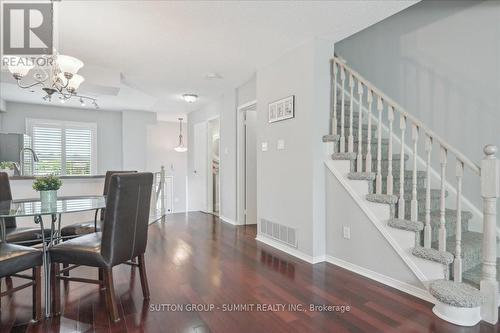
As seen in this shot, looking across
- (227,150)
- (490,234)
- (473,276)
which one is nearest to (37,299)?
(490,234)


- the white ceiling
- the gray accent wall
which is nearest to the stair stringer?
the gray accent wall

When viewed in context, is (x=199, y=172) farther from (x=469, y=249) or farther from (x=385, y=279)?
(x=469, y=249)

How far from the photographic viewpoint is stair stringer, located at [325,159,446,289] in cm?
220

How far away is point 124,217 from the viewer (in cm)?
199

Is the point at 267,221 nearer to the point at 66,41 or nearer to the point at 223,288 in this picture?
the point at 223,288

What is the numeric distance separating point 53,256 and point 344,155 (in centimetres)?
273

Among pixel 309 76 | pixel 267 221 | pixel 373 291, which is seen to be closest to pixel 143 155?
pixel 267 221

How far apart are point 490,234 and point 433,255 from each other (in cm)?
41

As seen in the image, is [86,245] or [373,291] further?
[373,291]

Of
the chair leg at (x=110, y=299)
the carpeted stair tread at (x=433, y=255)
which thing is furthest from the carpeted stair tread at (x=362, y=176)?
the chair leg at (x=110, y=299)

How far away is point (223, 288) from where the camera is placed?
2443 mm

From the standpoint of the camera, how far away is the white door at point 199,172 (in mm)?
6621

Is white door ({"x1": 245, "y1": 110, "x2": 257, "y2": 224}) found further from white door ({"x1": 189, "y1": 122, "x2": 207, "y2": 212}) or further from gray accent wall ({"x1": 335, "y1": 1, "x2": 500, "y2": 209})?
gray accent wall ({"x1": 335, "y1": 1, "x2": 500, "y2": 209})

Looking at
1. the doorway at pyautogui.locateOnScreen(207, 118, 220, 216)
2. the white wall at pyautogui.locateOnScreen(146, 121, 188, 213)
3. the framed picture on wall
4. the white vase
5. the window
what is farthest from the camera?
the white wall at pyautogui.locateOnScreen(146, 121, 188, 213)
